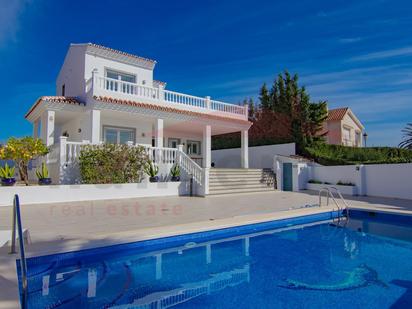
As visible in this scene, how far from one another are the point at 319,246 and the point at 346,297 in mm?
2872

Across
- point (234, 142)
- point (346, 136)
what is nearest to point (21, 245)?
point (234, 142)

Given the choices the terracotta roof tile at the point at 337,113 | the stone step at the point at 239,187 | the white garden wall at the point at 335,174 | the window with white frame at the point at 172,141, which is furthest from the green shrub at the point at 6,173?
the terracotta roof tile at the point at 337,113

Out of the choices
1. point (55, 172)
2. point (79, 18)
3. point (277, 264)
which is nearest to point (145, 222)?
point (277, 264)

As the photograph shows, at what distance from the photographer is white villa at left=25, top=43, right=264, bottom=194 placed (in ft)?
48.2

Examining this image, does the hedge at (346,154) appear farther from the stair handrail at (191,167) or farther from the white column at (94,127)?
the white column at (94,127)

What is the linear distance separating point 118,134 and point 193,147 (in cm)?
839

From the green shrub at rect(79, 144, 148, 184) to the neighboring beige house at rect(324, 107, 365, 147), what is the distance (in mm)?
25019

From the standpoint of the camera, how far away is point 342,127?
33688mm

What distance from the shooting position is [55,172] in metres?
12.9

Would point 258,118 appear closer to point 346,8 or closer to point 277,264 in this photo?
point 346,8

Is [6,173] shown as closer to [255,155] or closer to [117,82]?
[117,82]

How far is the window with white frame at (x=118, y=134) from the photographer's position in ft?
59.1

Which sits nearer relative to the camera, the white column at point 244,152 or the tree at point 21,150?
the tree at point 21,150

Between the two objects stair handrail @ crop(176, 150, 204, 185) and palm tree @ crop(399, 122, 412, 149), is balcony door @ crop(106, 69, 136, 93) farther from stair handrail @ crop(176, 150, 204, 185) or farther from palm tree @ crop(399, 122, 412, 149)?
palm tree @ crop(399, 122, 412, 149)
